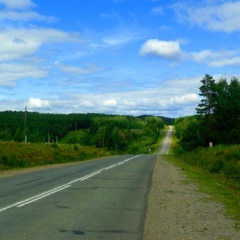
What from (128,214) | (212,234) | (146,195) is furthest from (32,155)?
(212,234)

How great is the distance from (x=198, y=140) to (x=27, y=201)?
53455mm

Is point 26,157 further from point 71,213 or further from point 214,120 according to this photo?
point 214,120

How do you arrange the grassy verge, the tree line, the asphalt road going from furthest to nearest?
the tree line, the grassy verge, the asphalt road

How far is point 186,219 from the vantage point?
9680mm

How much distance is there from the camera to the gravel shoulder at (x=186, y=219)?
795cm

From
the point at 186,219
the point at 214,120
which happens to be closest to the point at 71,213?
the point at 186,219

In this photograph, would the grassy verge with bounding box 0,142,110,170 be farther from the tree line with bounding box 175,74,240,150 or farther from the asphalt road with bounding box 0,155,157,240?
the tree line with bounding box 175,74,240,150

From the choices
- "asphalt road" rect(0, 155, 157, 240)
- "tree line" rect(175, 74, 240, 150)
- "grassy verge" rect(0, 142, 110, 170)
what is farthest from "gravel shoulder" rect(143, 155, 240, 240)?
"tree line" rect(175, 74, 240, 150)

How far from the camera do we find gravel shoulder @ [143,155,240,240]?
7949mm

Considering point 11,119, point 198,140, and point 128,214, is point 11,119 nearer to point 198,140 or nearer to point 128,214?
point 198,140

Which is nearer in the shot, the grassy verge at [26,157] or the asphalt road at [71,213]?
the asphalt road at [71,213]

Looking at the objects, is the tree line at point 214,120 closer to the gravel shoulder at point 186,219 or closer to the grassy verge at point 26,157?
the grassy verge at point 26,157

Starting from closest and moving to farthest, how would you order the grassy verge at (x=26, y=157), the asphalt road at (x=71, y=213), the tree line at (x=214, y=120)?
1. the asphalt road at (x=71, y=213)
2. the grassy verge at (x=26, y=157)
3. the tree line at (x=214, y=120)

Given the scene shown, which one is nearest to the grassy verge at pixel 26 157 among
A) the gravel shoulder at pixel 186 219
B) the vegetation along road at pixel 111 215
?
the vegetation along road at pixel 111 215
